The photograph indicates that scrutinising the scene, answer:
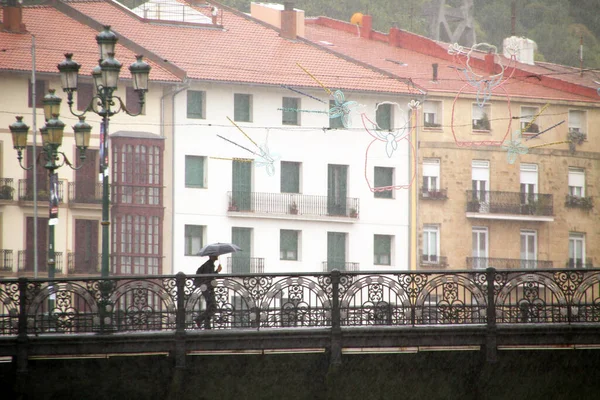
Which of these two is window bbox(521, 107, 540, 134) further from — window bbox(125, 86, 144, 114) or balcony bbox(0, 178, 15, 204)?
balcony bbox(0, 178, 15, 204)

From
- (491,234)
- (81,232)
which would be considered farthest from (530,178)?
(81,232)

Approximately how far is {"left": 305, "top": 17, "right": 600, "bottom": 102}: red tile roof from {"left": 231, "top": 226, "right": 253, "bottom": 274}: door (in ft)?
27.3

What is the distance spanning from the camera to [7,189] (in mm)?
46094

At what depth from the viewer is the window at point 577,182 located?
2103 inches

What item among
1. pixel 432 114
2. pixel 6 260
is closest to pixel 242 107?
pixel 432 114

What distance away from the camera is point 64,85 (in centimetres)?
2325

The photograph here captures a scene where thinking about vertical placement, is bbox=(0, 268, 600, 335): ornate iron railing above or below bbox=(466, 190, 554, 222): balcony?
below

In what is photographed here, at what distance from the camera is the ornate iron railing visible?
19438mm

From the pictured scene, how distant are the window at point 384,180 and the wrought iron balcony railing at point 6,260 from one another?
13.4m

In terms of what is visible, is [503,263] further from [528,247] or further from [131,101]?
[131,101]

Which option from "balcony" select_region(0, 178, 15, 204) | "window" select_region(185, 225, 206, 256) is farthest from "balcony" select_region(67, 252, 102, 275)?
"window" select_region(185, 225, 206, 256)

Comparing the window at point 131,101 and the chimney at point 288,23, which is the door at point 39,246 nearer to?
the window at point 131,101

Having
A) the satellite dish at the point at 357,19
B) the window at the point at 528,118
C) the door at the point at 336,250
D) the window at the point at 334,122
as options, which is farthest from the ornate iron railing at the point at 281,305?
the satellite dish at the point at 357,19

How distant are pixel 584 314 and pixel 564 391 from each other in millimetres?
1220
